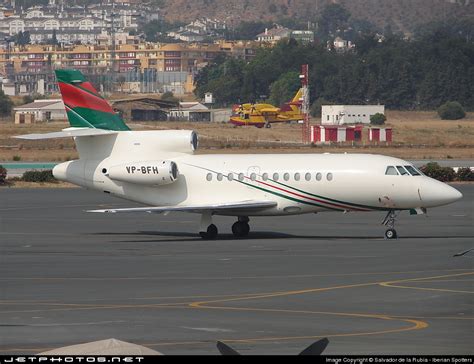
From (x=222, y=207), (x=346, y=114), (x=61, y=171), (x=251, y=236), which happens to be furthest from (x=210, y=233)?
(x=346, y=114)

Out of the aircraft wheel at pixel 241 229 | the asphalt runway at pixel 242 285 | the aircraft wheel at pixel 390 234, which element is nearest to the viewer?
the asphalt runway at pixel 242 285

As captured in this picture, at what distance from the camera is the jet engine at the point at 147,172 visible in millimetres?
44281

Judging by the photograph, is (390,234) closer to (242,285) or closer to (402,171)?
→ (402,171)

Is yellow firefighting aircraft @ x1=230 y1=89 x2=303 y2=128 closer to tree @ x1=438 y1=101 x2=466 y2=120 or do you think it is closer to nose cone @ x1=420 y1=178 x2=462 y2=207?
tree @ x1=438 y1=101 x2=466 y2=120

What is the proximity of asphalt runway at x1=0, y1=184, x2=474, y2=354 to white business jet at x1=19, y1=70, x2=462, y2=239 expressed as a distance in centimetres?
120

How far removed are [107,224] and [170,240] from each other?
7.24 meters

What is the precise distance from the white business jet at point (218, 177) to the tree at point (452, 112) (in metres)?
141

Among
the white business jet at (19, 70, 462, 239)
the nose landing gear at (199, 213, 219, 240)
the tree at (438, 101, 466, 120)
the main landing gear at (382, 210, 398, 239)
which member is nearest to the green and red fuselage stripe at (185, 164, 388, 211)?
the white business jet at (19, 70, 462, 239)

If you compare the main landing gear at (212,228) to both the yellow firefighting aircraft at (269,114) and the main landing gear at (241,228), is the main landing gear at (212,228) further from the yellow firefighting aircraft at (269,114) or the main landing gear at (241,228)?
the yellow firefighting aircraft at (269,114)

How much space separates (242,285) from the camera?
30.6 meters

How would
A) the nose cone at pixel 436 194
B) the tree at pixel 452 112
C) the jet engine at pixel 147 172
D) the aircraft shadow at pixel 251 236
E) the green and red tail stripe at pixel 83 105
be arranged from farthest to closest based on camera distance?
the tree at pixel 452 112 < the green and red tail stripe at pixel 83 105 < the jet engine at pixel 147 172 < the aircraft shadow at pixel 251 236 < the nose cone at pixel 436 194

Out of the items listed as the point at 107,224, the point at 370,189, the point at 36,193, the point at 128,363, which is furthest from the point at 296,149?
the point at 128,363

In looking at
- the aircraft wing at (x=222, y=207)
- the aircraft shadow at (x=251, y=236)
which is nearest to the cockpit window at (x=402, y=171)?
the aircraft shadow at (x=251, y=236)

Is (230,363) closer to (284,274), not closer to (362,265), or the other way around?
(284,274)
